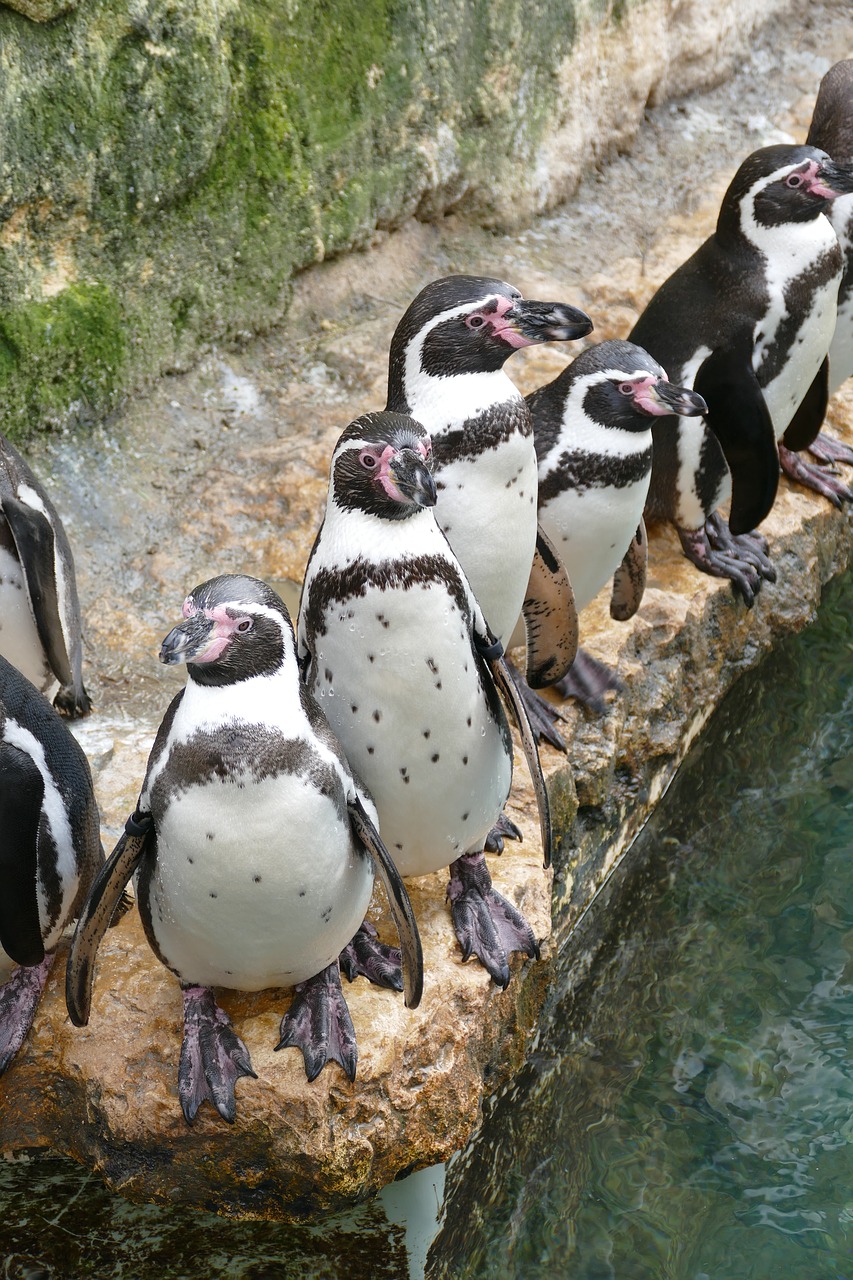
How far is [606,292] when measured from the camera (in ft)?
17.4

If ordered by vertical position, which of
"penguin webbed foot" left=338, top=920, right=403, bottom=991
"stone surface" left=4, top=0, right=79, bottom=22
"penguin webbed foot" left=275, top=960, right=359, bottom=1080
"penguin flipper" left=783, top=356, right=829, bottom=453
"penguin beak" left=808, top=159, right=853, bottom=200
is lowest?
"penguin webbed foot" left=338, top=920, right=403, bottom=991

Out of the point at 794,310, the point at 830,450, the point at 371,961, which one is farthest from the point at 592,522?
the point at 830,450

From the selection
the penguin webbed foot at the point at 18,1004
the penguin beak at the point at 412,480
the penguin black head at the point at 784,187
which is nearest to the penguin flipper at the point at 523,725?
the penguin beak at the point at 412,480

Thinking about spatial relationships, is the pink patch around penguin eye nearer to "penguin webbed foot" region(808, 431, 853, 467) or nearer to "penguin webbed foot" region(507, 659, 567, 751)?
"penguin webbed foot" region(808, 431, 853, 467)

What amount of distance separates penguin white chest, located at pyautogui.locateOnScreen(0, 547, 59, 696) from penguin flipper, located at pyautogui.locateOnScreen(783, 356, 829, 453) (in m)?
2.39

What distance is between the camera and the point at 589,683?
11.4 feet

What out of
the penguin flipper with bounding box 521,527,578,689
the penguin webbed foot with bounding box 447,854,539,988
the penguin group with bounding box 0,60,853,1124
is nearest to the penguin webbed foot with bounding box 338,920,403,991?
the penguin group with bounding box 0,60,853,1124

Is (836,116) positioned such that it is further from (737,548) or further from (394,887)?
(394,887)

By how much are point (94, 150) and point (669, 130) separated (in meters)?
3.45

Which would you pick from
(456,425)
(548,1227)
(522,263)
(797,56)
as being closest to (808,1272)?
(548,1227)

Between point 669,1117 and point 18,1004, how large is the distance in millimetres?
1465

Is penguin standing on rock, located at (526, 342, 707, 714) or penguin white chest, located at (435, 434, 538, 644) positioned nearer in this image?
penguin white chest, located at (435, 434, 538, 644)

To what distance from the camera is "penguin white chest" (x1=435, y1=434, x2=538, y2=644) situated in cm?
274

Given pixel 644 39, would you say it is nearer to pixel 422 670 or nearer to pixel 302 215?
pixel 302 215
